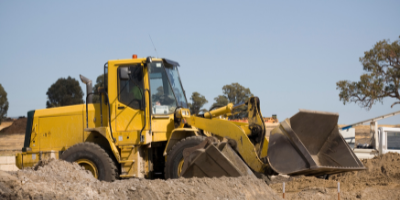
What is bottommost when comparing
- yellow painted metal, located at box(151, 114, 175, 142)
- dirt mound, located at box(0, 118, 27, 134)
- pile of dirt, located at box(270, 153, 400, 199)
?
dirt mound, located at box(0, 118, 27, 134)

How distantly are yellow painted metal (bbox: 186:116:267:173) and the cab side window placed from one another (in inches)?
47.5

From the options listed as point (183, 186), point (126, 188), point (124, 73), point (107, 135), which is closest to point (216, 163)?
point (183, 186)

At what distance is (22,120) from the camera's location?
51062mm

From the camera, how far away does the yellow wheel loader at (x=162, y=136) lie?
7.20 m

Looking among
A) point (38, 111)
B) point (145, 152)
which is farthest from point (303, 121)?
point (38, 111)

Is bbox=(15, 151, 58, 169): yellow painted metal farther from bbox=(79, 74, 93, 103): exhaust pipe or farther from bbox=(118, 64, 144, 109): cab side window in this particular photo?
bbox=(118, 64, 144, 109): cab side window

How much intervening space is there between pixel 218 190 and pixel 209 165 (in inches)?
39.0

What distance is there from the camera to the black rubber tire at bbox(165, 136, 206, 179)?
8312mm

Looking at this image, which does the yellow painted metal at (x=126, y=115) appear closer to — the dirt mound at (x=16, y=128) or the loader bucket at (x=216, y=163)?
the loader bucket at (x=216, y=163)

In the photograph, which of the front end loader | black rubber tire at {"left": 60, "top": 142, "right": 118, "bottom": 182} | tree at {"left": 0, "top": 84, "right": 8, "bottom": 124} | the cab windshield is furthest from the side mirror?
tree at {"left": 0, "top": 84, "right": 8, "bottom": 124}

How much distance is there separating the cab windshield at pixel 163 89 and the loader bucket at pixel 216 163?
1.98 metres

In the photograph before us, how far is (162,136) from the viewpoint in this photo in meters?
8.96

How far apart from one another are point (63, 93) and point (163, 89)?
4656 centimetres

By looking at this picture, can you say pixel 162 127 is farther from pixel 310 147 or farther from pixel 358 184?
pixel 358 184
